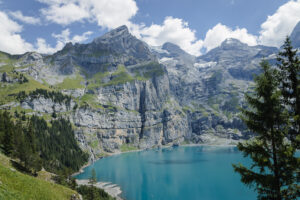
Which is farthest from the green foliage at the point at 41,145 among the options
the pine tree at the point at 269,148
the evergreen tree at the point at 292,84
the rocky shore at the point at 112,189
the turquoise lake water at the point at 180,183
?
the evergreen tree at the point at 292,84

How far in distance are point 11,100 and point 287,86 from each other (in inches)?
8898

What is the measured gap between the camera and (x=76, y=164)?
468ft

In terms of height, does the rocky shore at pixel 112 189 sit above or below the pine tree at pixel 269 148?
below

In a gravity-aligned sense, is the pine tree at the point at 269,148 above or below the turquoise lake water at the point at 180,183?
above

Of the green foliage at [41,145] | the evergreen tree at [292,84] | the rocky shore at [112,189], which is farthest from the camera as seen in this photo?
the rocky shore at [112,189]

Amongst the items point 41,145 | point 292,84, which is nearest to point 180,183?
point 41,145

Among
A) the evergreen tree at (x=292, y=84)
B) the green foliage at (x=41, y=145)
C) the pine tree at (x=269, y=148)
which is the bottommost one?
the green foliage at (x=41, y=145)

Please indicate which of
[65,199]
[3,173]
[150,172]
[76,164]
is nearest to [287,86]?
[3,173]

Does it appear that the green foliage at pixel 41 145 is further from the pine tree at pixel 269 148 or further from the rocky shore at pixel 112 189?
the pine tree at pixel 269 148

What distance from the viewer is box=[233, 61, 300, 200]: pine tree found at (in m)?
13.6

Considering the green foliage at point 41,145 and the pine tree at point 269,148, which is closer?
the pine tree at point 269,148

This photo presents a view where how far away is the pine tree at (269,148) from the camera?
536 inches

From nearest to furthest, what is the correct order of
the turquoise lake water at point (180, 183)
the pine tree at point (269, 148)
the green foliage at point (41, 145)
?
the pine tree at point (269, 148), the green foliage at point (41, 145), the turquoise lake water at point (180, 183)

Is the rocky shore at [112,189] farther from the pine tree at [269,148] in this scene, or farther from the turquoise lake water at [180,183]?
the pine tree at [269,148]
